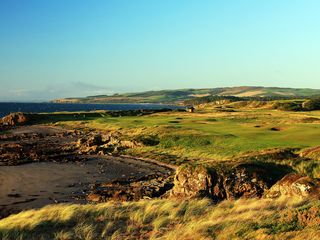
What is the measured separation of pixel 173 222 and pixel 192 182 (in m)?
8.79

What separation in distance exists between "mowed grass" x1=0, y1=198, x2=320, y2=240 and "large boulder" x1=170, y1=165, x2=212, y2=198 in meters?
4.87

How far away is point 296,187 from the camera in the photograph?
18.8 meters

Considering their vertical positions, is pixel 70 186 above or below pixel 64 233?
below

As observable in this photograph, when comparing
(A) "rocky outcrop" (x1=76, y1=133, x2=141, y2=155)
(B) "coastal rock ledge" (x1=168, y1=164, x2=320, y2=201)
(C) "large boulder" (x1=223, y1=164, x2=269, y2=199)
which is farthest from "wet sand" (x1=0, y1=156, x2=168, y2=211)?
(C) "large boulder" (x1=223, y1=164, x2=269, y2=199)

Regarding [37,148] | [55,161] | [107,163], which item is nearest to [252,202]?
[107,163]

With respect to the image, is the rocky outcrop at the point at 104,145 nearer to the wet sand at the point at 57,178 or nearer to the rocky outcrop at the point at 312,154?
the wet sand at the point at 57,178

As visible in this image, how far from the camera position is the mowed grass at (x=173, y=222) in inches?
493

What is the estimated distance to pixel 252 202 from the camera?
18.2 metres

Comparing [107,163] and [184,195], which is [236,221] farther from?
[107,163]

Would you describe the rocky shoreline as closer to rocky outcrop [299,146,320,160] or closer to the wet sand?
the wet sand

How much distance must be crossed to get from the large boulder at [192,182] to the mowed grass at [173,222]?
487 centimetres

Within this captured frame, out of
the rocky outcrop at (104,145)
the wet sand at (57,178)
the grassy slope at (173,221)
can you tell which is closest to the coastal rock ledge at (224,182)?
the grassy slope at (173,221)

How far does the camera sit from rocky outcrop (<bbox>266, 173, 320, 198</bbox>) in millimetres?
18141

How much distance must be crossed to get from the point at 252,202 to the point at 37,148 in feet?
139
